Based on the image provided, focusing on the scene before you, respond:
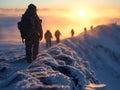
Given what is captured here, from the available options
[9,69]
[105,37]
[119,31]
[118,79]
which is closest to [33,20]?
[9,69]

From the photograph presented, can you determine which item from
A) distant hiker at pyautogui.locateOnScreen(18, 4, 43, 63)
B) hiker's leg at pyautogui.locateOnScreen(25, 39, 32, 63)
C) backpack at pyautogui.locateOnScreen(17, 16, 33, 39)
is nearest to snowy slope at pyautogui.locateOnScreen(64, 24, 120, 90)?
distant hiker at pyautogui.locateOnScreen(18, 4, 43, 63)

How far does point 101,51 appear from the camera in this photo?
230 ft

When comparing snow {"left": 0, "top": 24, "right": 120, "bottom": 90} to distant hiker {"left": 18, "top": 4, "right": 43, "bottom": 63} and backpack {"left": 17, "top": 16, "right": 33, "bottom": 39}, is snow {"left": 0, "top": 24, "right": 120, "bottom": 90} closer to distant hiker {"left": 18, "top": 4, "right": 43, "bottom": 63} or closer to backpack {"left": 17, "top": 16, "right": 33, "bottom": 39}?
distant hiker {"left": 18, "top": 4, "right": 43, "bottom": 63}

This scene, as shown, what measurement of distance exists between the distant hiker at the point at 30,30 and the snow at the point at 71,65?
1.89ft

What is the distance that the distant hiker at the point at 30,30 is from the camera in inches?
870

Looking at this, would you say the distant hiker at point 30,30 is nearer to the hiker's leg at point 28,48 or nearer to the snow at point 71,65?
the hiker's leg at point 28,48

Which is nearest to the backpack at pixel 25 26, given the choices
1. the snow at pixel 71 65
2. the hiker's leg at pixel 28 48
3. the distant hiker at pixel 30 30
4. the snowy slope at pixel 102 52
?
the distant hiker at pixel 30 30

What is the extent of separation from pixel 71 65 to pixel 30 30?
4043 mm

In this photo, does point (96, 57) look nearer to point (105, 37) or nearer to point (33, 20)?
point (105, 37)

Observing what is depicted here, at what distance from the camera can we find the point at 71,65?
64.2 ft

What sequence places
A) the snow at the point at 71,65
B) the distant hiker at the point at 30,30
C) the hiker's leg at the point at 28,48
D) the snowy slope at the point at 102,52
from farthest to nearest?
the snowy slope at the point at 102,52 → the hiker's leg at the point at 28,48 → the distant hiker at the point at 30,30 → the snow at the point at 71,65

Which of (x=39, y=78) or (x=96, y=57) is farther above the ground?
(x=39, y=78)

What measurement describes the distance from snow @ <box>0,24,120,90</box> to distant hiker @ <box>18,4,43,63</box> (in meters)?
0.58

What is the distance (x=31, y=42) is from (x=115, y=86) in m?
38.2
